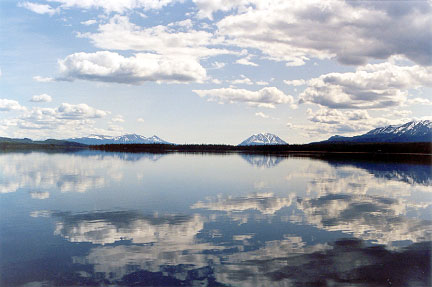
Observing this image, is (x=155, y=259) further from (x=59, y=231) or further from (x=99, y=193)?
(x=99, y=193)

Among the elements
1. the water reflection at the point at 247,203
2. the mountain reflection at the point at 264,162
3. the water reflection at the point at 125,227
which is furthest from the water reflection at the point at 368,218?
the mountain reflection at the point at 264,162

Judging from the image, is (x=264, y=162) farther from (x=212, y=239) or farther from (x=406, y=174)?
(x=212, y=239)

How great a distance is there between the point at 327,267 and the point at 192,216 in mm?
13212

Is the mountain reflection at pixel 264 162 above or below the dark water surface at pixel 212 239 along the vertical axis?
above

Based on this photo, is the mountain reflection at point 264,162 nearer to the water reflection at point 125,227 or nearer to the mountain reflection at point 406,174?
the mountain reflection at point 406,174

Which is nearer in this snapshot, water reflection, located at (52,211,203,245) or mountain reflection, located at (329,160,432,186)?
water reflection, located at (52,211,203,245)

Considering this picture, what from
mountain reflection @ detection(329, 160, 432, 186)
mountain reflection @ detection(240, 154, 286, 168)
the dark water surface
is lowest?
the dark water surface

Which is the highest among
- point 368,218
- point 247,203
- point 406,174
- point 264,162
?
point 264,162

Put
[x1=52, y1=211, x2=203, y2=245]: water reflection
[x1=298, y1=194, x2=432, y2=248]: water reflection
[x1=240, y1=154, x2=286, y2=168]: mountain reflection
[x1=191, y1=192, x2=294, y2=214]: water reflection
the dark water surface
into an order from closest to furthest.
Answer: the dark water surface → [x1=52, y1=211, x2=203, y2=245]: water reflection → [x1=298, y1=194, x2=432, y2=248]: water reflection → [x1=191, y1=192, x2=294, y2=214]: water reflection → [x1=240, y1=154, x2=286, y2=168]: mountain reflection

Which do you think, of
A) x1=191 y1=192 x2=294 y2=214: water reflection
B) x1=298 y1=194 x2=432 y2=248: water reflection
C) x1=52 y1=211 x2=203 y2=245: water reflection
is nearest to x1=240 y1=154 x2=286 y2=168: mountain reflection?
x1=191 y1=192 x2=294 y2=214: water reflection

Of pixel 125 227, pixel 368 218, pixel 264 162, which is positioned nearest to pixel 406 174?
pixel 264 162

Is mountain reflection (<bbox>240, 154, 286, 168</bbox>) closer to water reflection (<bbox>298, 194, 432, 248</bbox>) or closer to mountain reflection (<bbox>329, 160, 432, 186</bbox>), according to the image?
mountain reflection (<bbox>329, 160, 432, 186</bbox>)

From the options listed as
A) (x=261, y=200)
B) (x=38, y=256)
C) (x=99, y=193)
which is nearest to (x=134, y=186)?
(x=99, y=193)

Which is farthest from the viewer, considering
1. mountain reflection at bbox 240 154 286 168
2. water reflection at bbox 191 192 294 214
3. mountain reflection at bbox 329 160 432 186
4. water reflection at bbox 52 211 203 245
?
mountain reflection at bbox 240 154 286 168
